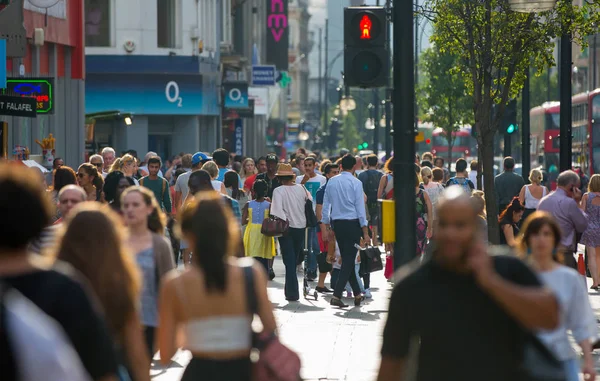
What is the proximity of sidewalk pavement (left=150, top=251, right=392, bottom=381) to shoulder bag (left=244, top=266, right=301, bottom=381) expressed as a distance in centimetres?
463

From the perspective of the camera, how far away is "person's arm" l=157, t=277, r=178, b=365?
18.9 ft

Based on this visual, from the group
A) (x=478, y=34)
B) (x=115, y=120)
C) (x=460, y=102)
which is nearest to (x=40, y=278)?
(x=478, y=34)

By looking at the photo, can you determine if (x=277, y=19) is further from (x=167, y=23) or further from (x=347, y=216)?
(x=347, y=216)

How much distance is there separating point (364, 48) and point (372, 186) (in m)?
10.4

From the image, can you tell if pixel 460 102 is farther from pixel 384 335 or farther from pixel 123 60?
pixel 384 335

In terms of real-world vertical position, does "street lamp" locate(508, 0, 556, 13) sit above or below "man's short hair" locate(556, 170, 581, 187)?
above

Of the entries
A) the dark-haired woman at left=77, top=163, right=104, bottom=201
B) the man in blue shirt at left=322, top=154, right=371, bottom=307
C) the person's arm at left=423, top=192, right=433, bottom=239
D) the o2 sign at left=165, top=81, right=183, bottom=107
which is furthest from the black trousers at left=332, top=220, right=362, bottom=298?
the o2 sign at left=165, top=81, right=183, bottom=107

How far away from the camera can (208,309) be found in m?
5.66

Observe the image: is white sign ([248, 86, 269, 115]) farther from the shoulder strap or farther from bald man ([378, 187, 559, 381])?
bald man ([378, 187, 559, 381])

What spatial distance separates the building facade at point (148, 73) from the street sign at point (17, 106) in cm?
2134

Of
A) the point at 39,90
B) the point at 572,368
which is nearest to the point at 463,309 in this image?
the point at 572,368

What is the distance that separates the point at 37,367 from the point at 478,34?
51.1 ft

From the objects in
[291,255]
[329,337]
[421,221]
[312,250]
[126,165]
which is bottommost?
[329,337]

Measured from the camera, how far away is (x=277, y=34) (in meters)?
76.4
